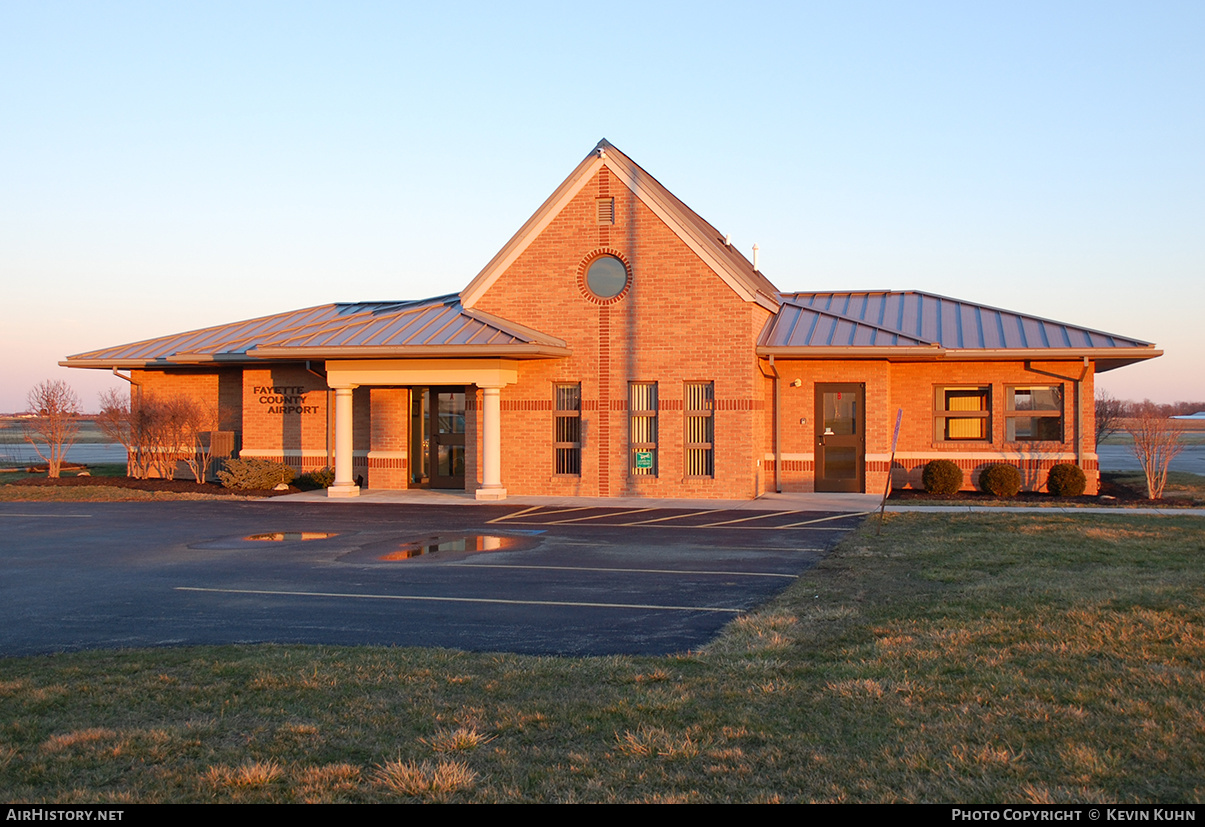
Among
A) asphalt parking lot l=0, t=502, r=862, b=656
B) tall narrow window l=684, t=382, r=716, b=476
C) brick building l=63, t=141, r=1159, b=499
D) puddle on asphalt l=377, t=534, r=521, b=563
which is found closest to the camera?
asphalt parking lot l=0, t=502, r=862, b=656

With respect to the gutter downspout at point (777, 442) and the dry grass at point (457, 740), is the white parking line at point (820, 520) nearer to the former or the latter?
the gutter downspout at point (777, 442)

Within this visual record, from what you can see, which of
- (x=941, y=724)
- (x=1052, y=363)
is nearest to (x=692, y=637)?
(x=941, y=724)

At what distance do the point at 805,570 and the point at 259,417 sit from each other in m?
19.1

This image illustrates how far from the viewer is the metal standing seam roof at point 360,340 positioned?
72.1ft

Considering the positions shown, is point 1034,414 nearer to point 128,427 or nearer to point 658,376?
point 658,376

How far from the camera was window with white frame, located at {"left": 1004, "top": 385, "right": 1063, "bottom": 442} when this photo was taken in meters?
23.9

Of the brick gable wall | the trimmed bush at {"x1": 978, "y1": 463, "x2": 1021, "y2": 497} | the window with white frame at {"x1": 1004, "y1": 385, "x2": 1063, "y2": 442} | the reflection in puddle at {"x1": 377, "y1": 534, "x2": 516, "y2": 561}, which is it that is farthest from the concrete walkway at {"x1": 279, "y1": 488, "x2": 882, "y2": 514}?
the reflection in puddle at {"x1": 377, "y1": 534, "x2": 516, "y2": 561}

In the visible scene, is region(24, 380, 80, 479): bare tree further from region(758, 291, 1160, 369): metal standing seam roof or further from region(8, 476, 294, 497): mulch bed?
region(758, 291, 1160, 369): metal standing seam roof

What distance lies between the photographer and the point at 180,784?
16.2 feet

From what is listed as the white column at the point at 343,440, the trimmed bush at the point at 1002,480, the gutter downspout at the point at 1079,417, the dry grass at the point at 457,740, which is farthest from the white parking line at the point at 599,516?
the dry grass at the point at 457,740

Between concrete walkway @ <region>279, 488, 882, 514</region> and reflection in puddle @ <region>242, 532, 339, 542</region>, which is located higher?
concrete walkway @ <region>279, 488, 882, 514</region>

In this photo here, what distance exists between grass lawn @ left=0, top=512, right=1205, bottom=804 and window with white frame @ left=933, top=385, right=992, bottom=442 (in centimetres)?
1555

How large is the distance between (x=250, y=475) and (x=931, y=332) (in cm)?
1769

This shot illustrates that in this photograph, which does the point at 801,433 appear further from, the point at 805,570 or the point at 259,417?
the point at 259,417
